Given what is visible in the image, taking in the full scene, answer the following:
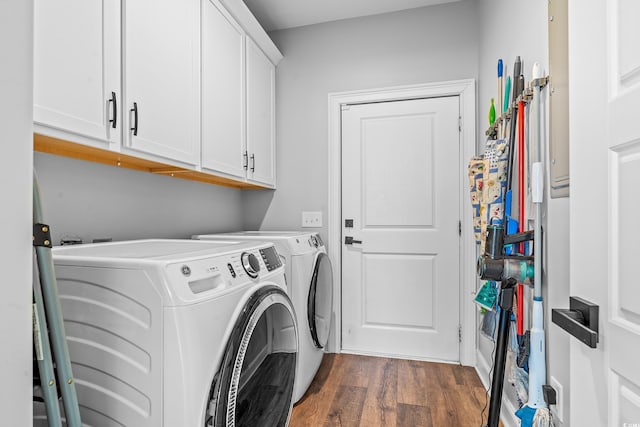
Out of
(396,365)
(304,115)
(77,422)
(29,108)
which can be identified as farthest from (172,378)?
(304,115)

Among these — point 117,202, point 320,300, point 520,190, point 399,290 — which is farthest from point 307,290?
point 520,190

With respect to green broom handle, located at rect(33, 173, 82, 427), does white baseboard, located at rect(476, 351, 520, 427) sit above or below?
below

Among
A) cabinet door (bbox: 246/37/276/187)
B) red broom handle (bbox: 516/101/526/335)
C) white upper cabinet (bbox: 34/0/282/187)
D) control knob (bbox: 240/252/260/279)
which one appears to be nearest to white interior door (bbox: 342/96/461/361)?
cabinet door (bbox: 246/37/276/187)

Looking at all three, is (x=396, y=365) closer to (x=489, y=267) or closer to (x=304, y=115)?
(x=489, y=267)

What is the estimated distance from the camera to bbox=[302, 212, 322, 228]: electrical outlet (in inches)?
107

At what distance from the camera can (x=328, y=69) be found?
107 inches

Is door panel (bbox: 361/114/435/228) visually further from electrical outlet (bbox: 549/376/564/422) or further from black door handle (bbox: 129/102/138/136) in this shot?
black door handle (bbox: 129/102/138/136)

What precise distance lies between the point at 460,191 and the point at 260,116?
1.55 m

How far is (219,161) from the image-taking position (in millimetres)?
1975

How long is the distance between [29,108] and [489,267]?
1.36 metres

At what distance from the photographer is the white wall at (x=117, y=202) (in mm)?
1358

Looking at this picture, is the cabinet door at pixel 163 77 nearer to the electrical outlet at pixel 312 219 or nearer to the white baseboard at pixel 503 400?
the electrical outlet at pixel 312 219

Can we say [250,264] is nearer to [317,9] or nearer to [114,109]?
[114,109]

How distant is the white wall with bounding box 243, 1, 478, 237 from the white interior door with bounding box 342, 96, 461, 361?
0.71 ft
